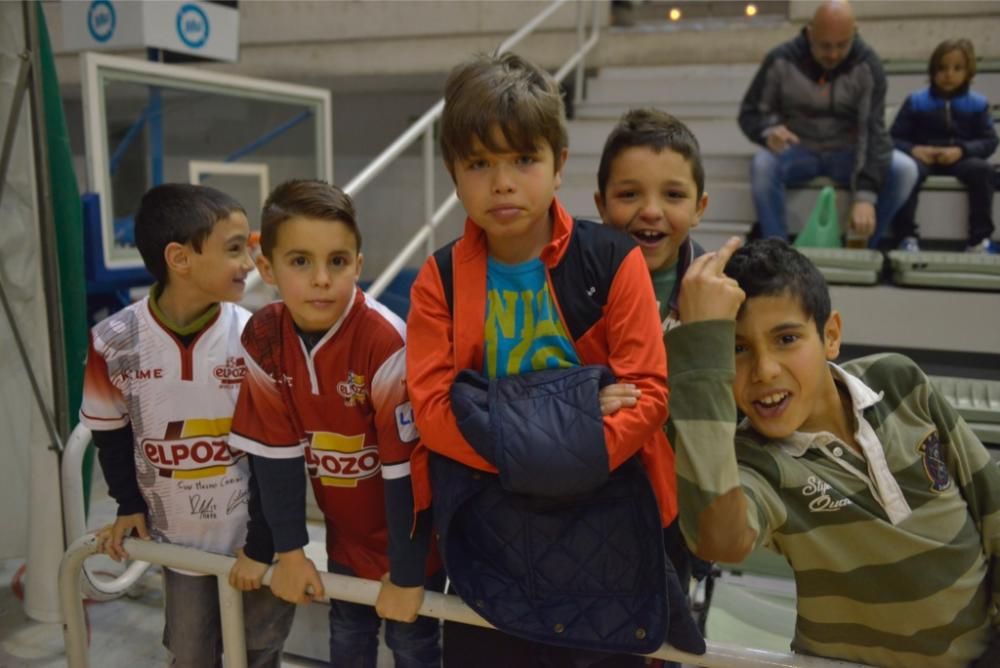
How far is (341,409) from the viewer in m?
1.23

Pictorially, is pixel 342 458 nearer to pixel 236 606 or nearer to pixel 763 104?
pixel 236 606

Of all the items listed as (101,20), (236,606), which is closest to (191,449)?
(236,606)

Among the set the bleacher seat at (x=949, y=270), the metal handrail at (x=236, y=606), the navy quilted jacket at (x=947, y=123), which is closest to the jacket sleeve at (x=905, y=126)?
the navy quilted jacket at (x=947, y=123)

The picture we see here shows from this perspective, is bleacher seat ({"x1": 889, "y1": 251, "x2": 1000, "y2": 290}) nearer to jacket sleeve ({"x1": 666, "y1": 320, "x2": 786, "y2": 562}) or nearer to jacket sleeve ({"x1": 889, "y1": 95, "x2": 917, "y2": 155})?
jacket sleeve ({"x1": 889, "y1": 95, "x2": 917, "y2": 155})

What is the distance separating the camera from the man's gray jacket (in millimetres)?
3223

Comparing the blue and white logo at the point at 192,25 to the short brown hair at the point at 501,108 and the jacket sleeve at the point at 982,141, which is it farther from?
the jacket sleeve at the point at 982,141

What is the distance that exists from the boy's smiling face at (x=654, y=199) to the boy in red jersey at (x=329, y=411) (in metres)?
0.45

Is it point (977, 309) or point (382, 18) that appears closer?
point (977, 309)

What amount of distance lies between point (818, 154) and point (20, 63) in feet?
10.3

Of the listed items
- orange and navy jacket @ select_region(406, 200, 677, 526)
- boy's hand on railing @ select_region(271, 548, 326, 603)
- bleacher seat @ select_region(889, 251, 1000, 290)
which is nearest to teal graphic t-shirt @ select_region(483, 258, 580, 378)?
orange and navy jacket @ select_region(406, 200, 677, 526)

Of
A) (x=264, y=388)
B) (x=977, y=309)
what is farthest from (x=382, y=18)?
(x=264, y=388)

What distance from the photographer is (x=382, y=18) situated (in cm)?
600

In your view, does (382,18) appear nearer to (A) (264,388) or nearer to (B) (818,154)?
(B) (818,154)

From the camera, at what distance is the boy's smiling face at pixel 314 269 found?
3.92 feet
